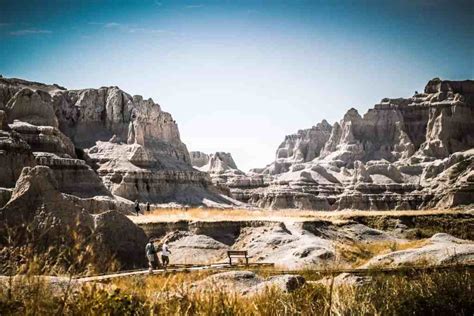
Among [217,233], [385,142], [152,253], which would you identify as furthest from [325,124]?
[152,253]

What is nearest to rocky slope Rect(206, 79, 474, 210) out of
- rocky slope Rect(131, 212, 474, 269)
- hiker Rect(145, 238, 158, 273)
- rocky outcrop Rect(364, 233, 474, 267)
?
rocky slope Rect(131, 212, 474, 269)

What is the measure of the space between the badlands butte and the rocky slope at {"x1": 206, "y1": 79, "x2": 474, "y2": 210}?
1.10 feet

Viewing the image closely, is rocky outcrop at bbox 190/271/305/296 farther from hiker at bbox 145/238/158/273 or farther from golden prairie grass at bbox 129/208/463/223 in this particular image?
golden prairie grass at bbox 129/208/463/223

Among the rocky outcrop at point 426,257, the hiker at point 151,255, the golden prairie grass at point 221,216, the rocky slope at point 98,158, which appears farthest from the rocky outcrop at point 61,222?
the golden prairie grass at point 221,216

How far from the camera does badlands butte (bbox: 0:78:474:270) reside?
22.5 metres

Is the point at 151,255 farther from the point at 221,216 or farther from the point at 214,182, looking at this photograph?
the point at 214,182

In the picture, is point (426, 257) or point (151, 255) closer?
point (151, 255)

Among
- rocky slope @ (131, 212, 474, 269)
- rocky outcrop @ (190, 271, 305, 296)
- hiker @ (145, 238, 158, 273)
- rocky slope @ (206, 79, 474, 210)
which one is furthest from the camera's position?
rocky slope @ (206, 79, 474, 210)

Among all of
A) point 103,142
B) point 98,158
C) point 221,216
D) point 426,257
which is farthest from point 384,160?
point 426,257

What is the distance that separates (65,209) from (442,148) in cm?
12895

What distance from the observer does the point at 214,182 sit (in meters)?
87.9

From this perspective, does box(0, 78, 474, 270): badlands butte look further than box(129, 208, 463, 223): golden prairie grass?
No

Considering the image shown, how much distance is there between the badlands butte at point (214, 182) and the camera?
22484 mm

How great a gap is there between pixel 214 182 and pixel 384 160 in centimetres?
6764
